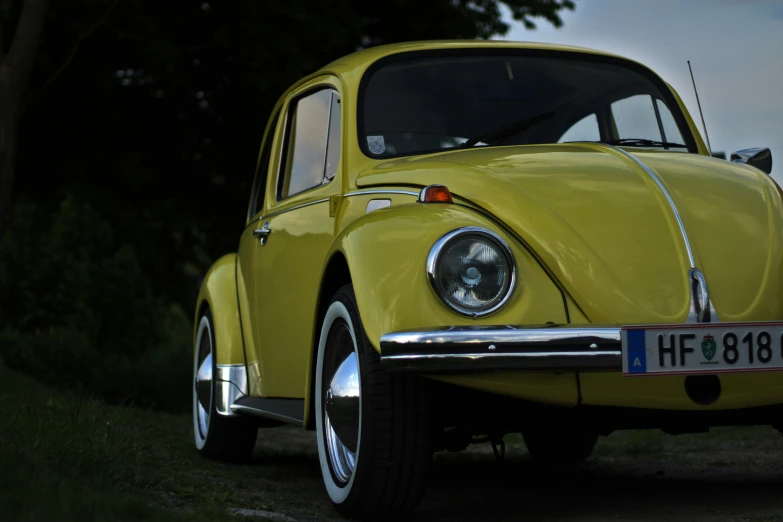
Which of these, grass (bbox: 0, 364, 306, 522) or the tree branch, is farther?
the tree branch

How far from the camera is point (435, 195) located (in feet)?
13.8

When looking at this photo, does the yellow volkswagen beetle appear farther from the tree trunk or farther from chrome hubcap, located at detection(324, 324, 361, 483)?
the tree trunk

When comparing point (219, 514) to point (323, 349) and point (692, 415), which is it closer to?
point (323, 349)

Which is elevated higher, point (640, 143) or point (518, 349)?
point (640, 143)

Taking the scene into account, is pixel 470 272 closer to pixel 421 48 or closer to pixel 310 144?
pixel 421 48

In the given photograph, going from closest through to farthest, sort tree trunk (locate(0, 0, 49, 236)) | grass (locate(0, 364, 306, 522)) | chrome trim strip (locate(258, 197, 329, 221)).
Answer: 1. grass (locate(0, 364, 306, 522))
2. chrome trim strip (locate(258, 197, 329, 221))
3. tree trunk (locate(0, 0, 49, 236))

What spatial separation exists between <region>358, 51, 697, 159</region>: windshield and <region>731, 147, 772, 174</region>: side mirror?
269 mm

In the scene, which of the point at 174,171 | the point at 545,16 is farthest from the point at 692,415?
the point at 545,16

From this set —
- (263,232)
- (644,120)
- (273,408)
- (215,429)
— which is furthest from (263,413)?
(644,120)

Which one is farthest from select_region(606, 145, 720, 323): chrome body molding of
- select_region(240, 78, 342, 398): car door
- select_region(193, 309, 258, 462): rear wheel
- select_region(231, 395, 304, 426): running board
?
select_region(193, 309, 258, 462): rear wheel

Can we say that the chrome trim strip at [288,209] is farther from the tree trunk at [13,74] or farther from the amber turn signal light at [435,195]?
the tree trunk at [13,74]

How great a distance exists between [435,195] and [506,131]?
1.12 metres

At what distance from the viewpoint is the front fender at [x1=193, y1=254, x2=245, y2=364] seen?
6.35 meters

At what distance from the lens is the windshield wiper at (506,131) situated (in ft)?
17.0
